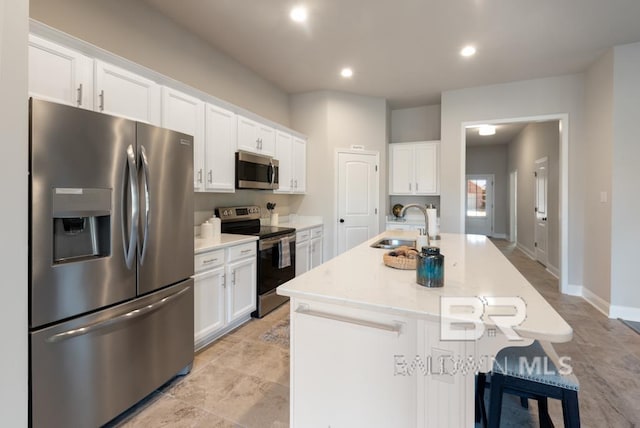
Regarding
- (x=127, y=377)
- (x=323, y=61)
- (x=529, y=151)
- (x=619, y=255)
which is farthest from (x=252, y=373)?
(x=529, y=151)

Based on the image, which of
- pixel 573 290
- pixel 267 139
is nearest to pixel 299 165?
pixel 267 139

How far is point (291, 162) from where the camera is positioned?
14.2 feet

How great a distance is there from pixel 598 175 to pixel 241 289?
167 inches

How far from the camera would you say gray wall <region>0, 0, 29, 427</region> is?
112 centimetres

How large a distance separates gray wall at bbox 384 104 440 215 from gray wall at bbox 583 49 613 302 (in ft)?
6.65

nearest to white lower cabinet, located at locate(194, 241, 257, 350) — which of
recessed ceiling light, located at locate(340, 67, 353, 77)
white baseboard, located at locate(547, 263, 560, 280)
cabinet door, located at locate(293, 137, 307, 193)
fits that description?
cabinet door, located at locate(293, 137, 307, 193)

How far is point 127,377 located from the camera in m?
1.70

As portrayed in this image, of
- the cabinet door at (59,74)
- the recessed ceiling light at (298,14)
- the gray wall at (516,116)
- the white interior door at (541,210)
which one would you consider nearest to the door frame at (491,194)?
the white interior door at (541,210)

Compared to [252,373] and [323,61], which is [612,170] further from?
[252,373]

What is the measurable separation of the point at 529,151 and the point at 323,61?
17.4 feet

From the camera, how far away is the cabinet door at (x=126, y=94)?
193cm

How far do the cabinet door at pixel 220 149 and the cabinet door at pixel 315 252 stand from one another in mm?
1589

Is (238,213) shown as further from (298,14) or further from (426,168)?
(426,168)

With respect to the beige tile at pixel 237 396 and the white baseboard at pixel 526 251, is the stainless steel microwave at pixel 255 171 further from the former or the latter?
the white baseboard at pixel 526 251
